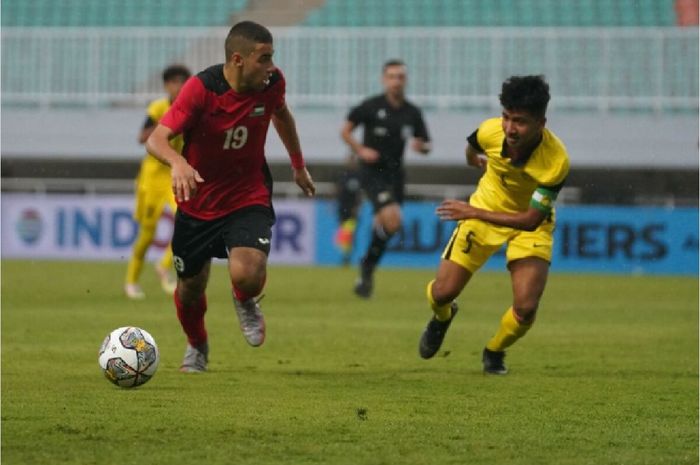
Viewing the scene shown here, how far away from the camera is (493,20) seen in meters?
26.7

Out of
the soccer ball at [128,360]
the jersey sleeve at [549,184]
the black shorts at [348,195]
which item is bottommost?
the black shorts at [348,195]

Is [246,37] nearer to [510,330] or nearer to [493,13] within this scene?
[510,330]

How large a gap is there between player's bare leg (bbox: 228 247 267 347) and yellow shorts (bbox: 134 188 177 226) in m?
6.62

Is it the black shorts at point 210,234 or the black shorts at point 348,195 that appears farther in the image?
the black shorts at point 348,195

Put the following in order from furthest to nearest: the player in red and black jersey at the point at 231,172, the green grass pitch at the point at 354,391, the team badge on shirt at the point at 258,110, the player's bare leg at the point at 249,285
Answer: the team badge on shirt at the point at 258,110 → the player's bare leg at the point at 249,285 → the player in red and black jersey at the point at 231,172 → the green grass pitch at the point at 354,391

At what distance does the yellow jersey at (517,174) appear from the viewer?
27.3ft

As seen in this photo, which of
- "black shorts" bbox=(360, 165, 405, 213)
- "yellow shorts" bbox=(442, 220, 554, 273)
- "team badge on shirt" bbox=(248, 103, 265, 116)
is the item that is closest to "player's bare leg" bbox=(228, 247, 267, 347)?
"team badge on shirt" bbox=(248, 103, 265, 116)

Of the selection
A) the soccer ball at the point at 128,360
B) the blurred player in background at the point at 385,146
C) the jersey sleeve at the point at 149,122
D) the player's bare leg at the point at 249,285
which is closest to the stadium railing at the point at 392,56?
the blurred player in background at the point at 385,146

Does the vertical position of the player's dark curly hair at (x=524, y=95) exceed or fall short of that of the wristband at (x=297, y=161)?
it exceeds it

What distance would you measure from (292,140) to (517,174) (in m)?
1.36

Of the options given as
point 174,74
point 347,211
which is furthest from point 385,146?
point 347,211

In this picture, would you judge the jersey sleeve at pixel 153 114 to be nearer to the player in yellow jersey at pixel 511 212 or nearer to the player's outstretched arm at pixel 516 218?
the player in yellow jersey at pixel 511 212

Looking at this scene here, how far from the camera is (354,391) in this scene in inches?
310

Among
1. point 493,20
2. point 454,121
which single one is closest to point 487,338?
point 454,121
